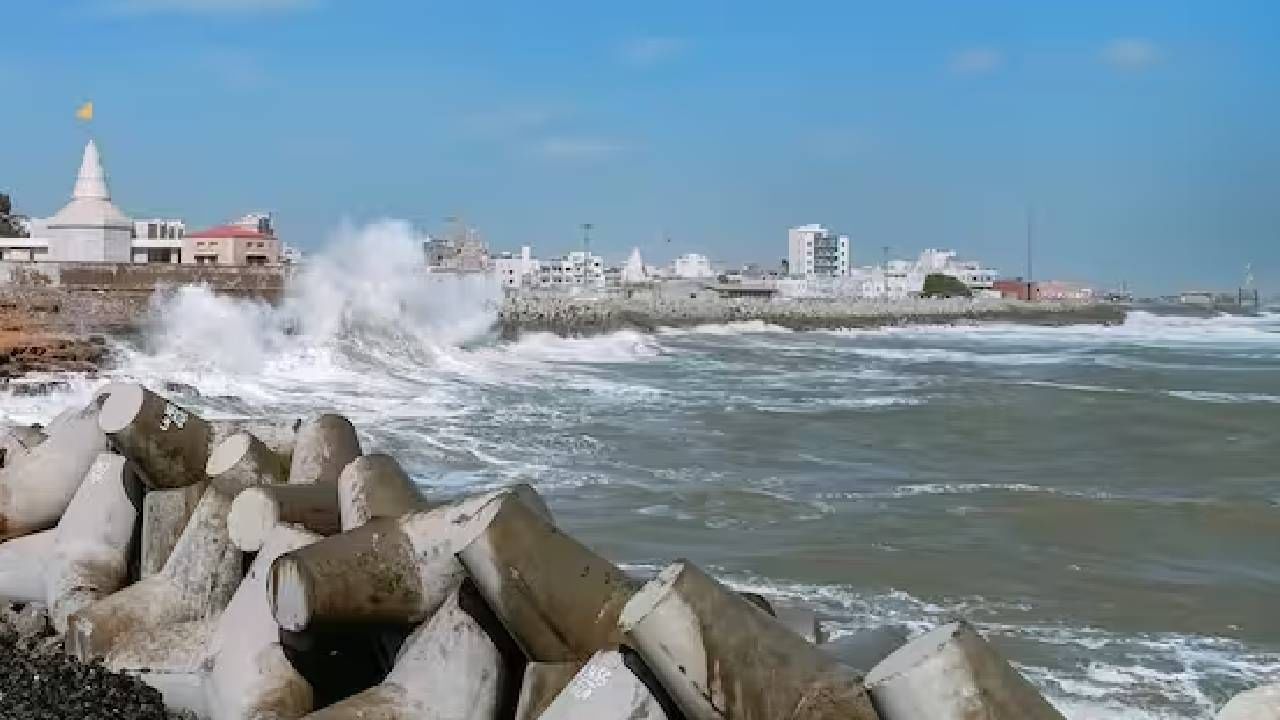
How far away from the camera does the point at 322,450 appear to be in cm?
542

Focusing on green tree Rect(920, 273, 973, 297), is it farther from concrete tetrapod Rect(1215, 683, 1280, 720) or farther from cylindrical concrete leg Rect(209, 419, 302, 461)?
concrete tetrapod Rect(1215, 683, 1280, 720)

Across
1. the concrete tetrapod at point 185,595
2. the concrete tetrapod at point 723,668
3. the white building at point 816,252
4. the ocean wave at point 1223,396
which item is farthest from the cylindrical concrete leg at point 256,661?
the white building at point 816,252

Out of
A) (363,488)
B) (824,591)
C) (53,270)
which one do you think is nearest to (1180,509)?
(824,591)

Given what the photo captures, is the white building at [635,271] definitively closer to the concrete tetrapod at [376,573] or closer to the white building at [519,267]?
the white building at [519,267]

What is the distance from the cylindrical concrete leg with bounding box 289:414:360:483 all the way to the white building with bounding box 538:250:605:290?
124m

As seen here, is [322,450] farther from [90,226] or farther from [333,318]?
[90,226]

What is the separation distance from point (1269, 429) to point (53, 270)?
28604 millimetres

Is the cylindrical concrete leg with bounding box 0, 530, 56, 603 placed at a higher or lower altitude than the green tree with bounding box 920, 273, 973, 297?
lower

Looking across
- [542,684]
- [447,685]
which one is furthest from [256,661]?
[542,684]

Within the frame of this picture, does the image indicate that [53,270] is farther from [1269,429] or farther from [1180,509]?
[1180,509]

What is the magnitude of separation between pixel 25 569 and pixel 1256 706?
4628mm

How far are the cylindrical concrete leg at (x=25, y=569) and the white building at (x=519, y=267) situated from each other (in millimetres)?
118578

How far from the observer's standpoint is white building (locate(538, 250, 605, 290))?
139250mm

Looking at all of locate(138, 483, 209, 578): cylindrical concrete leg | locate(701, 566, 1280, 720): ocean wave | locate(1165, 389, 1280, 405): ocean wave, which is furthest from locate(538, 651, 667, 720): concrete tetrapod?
locate(1165, 389, 1280, 405): ocean wave
